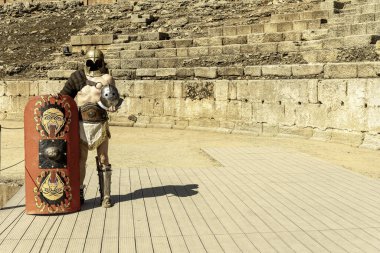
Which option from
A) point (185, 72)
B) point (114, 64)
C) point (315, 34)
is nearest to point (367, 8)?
point (315, 34)

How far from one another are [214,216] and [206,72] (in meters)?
10.1

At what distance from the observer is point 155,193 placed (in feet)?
21.7

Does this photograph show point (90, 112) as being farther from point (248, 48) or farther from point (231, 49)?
point (231, 49)

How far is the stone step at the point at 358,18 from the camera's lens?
13.5 m

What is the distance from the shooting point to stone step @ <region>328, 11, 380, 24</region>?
13.5m

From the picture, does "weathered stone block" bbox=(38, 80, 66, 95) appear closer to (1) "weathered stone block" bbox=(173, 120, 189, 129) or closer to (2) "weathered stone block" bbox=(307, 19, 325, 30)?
(1) "weathered stone block" bbox=(173, 120, 189, 129)

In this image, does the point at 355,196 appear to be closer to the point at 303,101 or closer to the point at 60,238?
the point at 60,238

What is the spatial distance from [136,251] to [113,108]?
2.11 m

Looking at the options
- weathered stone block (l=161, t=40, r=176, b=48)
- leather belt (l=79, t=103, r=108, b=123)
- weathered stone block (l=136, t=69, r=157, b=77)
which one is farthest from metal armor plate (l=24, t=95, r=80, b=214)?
weathered stone block (l=161, t=40, r=176, b=48)

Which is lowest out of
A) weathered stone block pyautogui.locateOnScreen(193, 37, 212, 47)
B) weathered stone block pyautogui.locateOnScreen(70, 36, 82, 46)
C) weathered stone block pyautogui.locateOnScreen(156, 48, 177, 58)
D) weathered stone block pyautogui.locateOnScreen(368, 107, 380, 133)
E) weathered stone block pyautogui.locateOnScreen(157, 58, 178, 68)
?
weathered stone block pyautogui.locateOnScreen(368, 107, 380, 133)

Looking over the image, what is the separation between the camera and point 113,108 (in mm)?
5734

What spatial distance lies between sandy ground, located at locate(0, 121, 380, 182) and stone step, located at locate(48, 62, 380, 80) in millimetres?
1935

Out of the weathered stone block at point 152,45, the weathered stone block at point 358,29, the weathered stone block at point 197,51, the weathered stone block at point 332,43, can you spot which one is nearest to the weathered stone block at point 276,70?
the weathered stone block at point 332,43

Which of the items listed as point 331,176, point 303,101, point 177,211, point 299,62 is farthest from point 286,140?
point 177,211
